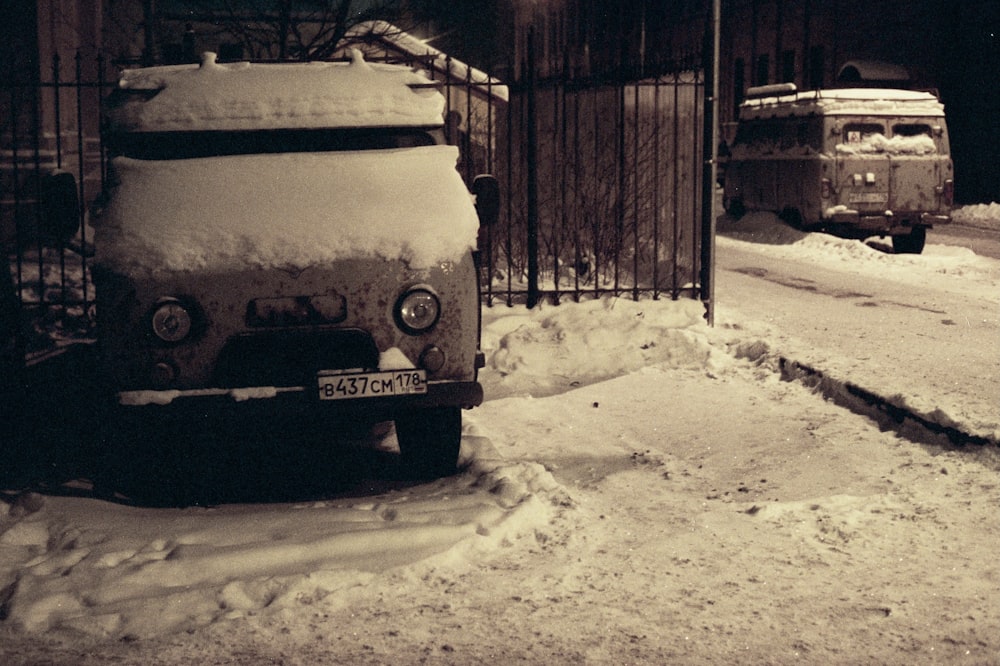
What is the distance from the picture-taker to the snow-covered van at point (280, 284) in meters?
6.07

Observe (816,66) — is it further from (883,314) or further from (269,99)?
(269,99)

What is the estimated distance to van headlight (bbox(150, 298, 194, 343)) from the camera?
6.06m

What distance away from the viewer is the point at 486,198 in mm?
7203

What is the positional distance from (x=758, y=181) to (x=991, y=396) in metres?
14.4

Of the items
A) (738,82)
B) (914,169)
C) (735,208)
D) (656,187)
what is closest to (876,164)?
(914,169)

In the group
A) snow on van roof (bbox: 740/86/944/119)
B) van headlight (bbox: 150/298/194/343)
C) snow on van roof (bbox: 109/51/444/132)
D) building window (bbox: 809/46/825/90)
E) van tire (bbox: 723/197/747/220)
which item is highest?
building window (bbox: 809/46/825/90)

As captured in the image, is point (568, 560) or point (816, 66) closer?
point (568, 560)

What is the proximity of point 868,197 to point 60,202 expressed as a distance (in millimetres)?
14539

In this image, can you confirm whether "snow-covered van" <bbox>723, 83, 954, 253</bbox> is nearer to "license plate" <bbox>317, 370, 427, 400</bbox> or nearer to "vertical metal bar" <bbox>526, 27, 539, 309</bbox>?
"vertical metal bar" <bbox>526, 27, 539, 309</bbox>

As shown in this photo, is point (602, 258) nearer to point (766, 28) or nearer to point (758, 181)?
point (758, 181)

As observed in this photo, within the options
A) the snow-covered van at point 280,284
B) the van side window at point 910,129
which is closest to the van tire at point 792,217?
the van side window at point 910,129

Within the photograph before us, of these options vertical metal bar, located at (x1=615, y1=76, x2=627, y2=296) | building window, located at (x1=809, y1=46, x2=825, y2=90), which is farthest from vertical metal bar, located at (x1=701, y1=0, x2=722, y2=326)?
building window, located at (x1=809, y1=46, x2=825, y2=90)

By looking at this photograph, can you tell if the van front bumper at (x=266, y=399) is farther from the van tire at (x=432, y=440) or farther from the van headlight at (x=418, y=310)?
the van tire at (x=432, y=440)

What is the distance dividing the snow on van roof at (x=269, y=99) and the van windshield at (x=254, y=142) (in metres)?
0.06
